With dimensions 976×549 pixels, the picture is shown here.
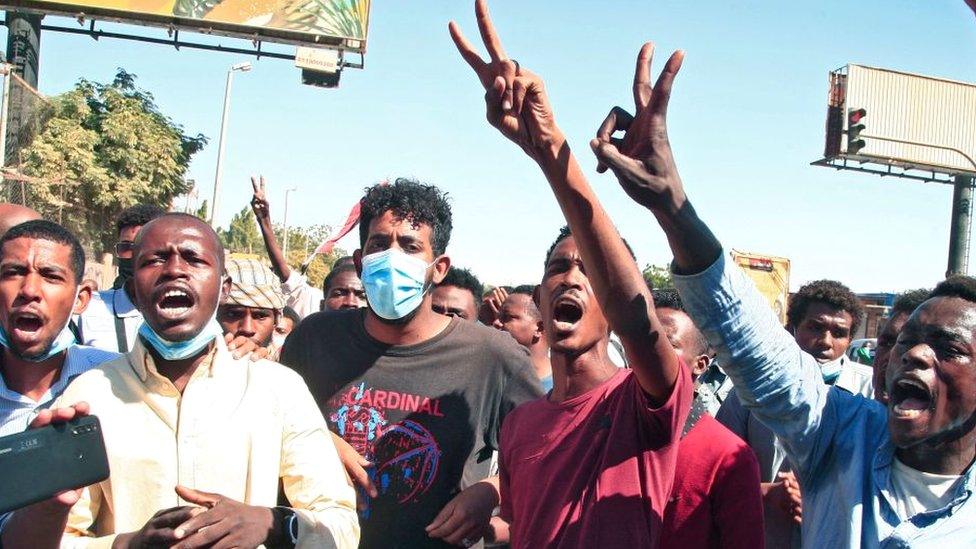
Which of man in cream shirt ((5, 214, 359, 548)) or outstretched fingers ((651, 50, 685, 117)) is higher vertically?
outstretched fingers ((651, 50, 685, 117))

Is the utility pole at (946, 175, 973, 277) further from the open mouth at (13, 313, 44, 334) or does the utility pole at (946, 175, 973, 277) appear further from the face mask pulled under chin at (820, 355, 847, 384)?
the open mouth at (13, 313, 44, 334)

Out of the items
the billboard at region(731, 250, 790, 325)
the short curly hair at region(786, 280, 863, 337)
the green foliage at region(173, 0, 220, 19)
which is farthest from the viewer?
the billboard at region(731, 250, 790, 325)

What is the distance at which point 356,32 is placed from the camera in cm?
1769

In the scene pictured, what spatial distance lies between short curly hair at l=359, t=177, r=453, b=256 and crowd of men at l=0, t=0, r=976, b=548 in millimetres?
13

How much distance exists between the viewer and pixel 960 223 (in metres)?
25.7

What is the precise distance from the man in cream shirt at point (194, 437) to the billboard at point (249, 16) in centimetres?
1563

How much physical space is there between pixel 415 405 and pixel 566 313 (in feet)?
2.25

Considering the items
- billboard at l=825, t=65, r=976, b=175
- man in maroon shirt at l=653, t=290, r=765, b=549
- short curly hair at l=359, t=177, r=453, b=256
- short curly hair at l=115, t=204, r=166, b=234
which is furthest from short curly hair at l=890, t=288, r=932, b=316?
billboard at l=825, t=65, r=976, b=175

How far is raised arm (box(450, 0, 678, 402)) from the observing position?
79.0 inches

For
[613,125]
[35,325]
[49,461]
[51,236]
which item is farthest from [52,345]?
[613,125]

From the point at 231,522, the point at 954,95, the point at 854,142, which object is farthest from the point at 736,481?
the point at 954,95

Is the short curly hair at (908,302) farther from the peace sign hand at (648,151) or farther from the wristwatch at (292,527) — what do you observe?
the wristwatch at (292,527)

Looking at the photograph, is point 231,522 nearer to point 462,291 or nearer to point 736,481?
point 736,481

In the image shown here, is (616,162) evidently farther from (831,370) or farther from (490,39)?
(831,370)
